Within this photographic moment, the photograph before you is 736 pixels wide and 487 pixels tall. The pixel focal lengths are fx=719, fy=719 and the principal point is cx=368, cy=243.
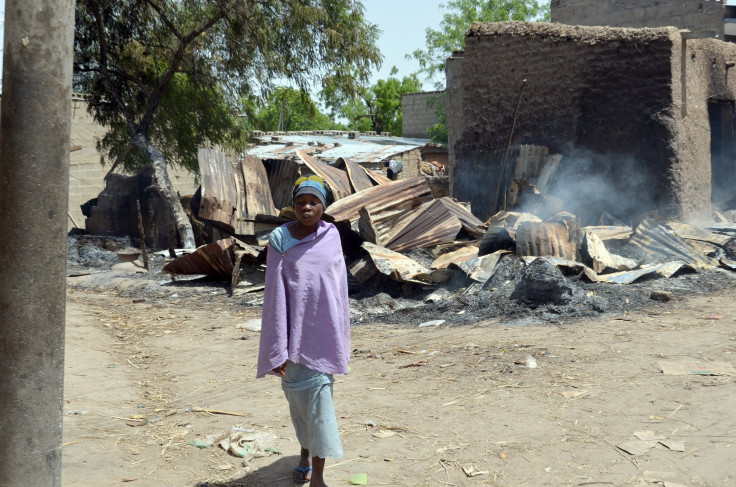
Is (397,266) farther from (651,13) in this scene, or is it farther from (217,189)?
(651,13)

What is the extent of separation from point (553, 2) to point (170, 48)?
31.6ft

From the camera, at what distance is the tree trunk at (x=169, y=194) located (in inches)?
561

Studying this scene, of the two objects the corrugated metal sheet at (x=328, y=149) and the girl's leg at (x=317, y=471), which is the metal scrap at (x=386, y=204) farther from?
the corrugated metal sheet at (x=328, y=149)

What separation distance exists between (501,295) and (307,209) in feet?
14.6

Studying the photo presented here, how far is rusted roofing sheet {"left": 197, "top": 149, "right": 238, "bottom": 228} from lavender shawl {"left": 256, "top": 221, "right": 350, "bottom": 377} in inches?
286

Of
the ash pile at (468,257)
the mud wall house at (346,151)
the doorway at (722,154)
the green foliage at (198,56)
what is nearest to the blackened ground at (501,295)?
the ash pile at (468,257)

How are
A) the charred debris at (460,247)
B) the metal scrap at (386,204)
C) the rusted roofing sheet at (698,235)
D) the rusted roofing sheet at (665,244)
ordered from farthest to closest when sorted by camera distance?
the rusted roofing sheet at (698,235), the metal scrap at (386,204), the rusted roofing sheet at (665,244), the charred debris at (460,247)

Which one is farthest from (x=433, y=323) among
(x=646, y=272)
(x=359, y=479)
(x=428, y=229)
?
(x=359, y=479)

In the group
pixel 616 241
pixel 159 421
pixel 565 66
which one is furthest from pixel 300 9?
pixel 159 421

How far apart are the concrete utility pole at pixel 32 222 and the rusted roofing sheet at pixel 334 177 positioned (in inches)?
279

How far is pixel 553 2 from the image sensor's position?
1845 centimetres

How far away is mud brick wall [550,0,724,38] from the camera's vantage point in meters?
15.7

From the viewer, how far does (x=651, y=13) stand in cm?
1612

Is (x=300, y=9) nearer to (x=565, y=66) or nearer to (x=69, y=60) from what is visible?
(x=565, y=66)
